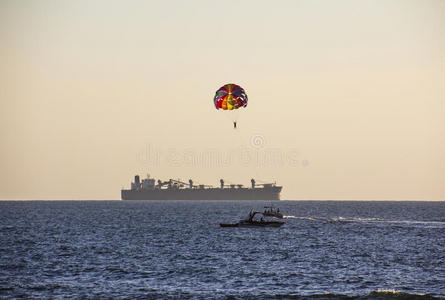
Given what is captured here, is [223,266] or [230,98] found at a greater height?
[230,98]

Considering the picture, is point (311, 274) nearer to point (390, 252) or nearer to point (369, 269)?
point (369, 269)

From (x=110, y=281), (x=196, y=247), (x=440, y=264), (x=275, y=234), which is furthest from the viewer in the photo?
(x=275, y=234)

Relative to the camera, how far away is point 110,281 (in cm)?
5256

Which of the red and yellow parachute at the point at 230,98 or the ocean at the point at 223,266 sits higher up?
the red and yellow parachute at the point at 230,98

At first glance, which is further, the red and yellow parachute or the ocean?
the red and yellow parachute

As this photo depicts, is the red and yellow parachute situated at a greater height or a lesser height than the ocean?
greater

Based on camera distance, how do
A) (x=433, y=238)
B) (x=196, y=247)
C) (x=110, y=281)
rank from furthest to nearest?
1. (x=433, y=238)
2. (x=196, y=247)
3. (x=110, y=281)

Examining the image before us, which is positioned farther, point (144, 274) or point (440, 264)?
point (440, 264)

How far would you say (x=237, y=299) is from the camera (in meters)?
45.4

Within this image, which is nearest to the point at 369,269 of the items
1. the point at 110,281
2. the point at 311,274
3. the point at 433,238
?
the point at 311,274

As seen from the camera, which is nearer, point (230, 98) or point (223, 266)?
point (223, 266)

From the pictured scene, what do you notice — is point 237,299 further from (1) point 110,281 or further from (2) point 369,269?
(2) point 369,269

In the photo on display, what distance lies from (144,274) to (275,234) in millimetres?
42831

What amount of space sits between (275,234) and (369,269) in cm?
3818
